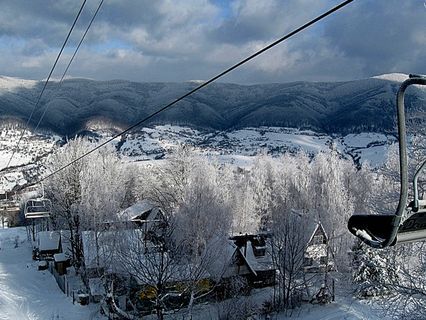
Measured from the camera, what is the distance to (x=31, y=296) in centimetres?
2544

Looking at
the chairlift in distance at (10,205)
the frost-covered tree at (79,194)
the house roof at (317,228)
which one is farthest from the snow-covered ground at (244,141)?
the house roof at (317,228)

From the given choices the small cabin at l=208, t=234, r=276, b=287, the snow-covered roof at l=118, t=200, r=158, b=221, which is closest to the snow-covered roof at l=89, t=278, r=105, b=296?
the small cabin at l=208, t=234, r=276, b=287

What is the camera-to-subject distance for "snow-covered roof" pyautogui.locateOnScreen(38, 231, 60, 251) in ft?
118

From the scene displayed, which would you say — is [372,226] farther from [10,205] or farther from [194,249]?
[10,205]

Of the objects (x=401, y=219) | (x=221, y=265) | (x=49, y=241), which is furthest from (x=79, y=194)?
(x=401, y=219)

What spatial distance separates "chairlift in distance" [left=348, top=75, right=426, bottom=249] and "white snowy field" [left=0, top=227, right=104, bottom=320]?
21.7 metres

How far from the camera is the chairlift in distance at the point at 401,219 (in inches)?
82.2

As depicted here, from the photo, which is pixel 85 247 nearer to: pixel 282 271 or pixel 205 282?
pixel 205 282

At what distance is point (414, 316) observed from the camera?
13891mm

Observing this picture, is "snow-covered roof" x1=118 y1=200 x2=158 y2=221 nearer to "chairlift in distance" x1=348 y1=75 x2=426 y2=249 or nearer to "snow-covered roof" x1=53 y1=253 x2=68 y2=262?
"snow-covered roof" x1=53 y1=253 x2=68 y2=262

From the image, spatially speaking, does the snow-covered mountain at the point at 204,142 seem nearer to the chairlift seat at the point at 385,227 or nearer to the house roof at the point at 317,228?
the house roof at the point at 317,228

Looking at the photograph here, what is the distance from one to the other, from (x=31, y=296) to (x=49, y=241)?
11.6 meters

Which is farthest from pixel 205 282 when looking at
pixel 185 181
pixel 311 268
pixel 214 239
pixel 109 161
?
pixel 109 161

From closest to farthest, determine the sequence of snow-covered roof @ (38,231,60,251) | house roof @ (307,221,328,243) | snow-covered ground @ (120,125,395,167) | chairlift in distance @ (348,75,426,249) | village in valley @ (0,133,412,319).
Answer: chairlift in distance @ (348,75,426,249) → village in valley @ (0,133,412,319) → house roof @ (307,221,328,243) → snow-covered roof @ (38,231,60,251) → snow-covered ground @ (120,125,395,167)
